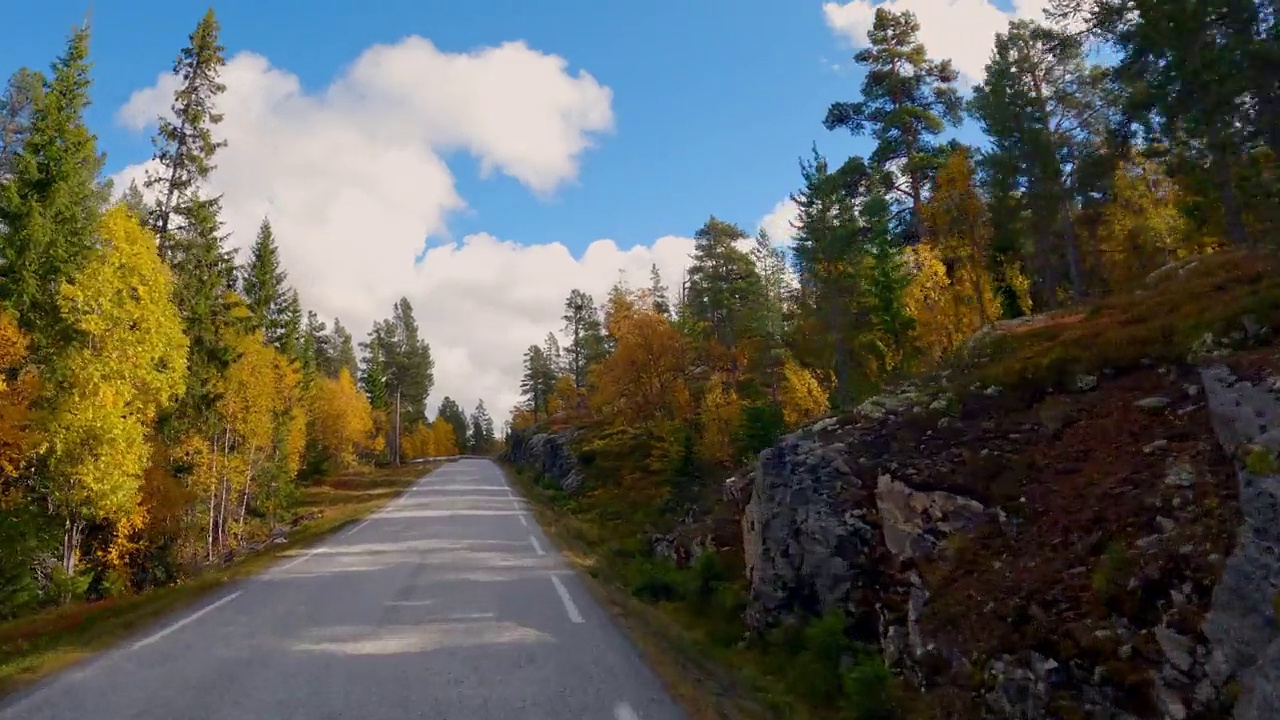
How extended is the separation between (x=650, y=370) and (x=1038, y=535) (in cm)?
3155

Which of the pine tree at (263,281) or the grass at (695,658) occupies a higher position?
the pine tree at (263,281)

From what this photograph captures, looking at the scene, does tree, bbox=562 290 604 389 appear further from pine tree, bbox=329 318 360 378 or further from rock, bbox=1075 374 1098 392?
rock, bbox=1075 374 1098 392

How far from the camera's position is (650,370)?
39500 millimetres

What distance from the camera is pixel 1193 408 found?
30.2ft

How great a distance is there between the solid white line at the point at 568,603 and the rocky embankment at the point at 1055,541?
9.52ft

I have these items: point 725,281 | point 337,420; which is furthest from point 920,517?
point 337,420

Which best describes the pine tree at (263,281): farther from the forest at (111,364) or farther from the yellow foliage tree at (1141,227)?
the yellow foliage tree at (1141,227)

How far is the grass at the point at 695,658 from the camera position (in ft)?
25.7

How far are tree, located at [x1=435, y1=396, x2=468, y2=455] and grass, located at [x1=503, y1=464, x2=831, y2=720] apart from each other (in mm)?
117866

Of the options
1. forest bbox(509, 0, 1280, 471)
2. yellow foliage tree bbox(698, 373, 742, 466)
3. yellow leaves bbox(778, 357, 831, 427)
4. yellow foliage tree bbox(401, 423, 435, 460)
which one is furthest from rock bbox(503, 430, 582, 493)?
yellow foliage tree bbox(401, 423, 435, 460)

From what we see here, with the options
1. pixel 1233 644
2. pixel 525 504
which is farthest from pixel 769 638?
pixel 525 504

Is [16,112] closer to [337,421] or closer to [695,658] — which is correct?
[695,658]

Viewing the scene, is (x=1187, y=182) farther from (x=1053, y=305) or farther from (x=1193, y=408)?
(x=1193, y=408)

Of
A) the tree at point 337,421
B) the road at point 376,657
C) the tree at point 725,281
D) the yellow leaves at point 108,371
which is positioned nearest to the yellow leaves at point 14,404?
the yellow leaves at point 108,371
